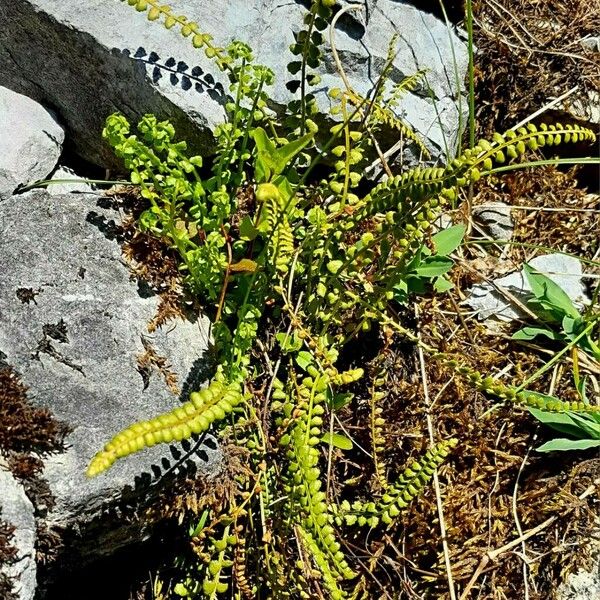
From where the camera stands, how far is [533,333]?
336 centimetres

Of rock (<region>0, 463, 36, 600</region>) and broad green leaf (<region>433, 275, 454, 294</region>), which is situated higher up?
broad green leaf (<region>433, 275, 454, 294</region>)

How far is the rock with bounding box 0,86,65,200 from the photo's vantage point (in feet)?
9.95

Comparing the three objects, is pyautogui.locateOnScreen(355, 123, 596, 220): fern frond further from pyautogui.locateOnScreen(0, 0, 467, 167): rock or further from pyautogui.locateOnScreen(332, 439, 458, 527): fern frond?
pyautogui.locateOnScreen(332, 439, 458, 527): fern frond

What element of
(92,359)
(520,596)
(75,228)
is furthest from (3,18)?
(520,596)

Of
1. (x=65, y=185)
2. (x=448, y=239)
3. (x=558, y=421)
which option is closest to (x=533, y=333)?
(x=558, y=421)

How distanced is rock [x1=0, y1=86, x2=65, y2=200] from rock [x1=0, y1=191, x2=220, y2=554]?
0.45ft

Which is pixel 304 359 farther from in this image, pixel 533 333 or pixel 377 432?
pixel 533 333

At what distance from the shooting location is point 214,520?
292 centimetres

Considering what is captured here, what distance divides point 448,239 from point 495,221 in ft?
2.10

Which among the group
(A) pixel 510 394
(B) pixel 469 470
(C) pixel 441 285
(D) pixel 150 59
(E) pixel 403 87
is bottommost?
(B) pixel 469 470

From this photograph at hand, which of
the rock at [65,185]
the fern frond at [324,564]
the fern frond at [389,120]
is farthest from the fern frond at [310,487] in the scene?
the rock at [65,185]

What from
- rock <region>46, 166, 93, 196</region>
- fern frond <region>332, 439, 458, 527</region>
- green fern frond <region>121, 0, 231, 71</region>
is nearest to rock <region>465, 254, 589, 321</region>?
fern frond <region>332, 439, 458, 527</region>

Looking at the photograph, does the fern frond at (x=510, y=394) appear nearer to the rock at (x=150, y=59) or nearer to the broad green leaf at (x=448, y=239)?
the broad green leaf at (x=448, y=239)

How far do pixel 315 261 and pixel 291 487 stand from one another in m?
0.87
